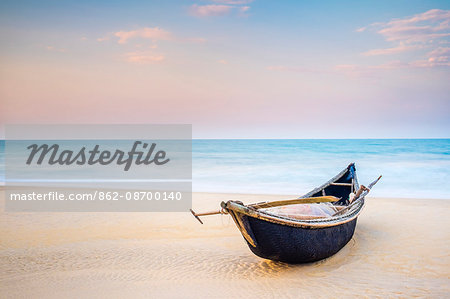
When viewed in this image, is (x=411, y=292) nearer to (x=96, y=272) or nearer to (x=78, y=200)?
(x=96, y=272)

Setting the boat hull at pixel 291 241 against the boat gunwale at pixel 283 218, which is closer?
the boat gunwale at pixel 283 218

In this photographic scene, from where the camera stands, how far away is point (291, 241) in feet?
15.1

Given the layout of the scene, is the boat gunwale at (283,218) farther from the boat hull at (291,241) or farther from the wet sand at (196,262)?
the wet sand at (196,262)

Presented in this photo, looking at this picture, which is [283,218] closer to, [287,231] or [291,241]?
[287,231]

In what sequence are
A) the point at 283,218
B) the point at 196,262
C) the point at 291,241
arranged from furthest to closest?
the point at 196,262
the point at 291,241
the point at 283,218

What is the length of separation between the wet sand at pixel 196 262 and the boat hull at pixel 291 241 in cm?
26

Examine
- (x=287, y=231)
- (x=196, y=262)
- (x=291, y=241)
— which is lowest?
(x=196, y=262)

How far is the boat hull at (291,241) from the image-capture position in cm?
443

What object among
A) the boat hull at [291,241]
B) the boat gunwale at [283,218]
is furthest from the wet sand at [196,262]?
the boat gunwale at [283,218]

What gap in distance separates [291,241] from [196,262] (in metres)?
1.71

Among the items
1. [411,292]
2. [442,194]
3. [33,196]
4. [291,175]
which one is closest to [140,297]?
[411,292]

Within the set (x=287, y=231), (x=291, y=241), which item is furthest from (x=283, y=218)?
(x=291, y=241)

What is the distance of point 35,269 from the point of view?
531cm

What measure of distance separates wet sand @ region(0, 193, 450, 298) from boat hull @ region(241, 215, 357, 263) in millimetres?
259
